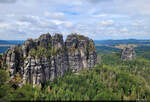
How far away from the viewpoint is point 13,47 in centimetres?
8006

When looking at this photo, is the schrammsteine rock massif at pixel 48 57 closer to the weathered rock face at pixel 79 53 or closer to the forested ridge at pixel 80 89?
the weathered rock face at pixel 79 53

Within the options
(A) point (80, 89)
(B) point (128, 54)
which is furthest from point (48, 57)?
(B) point (128, 54)

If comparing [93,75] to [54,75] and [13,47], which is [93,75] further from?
[13,47]

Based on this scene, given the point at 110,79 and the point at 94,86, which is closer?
the point at 94,86

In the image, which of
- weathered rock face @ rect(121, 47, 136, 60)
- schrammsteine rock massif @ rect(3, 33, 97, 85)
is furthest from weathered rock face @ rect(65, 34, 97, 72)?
weathered rock face @ rect(121, 47, 136, 60)

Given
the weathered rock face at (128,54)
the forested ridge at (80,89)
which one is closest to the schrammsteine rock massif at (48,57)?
the forested ridge at (80,89)

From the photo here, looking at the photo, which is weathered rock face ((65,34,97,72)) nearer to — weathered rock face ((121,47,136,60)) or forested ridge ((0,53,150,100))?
forested ridge ((0,53,150,100))

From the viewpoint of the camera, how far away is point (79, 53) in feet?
377

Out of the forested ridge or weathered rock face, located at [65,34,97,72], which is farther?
weathered rock face, located at [65,34,97,72]

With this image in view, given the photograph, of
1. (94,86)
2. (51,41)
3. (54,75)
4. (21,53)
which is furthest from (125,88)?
(21,53)

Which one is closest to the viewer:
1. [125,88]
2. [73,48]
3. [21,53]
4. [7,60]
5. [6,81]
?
[6,81]

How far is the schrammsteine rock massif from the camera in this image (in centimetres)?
7838

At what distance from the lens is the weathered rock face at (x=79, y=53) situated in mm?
110800

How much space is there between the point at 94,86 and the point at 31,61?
130ft
